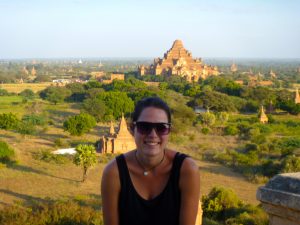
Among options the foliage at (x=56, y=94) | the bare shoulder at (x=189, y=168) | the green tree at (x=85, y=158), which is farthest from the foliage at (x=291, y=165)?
the foliage at (x=56, y=94)

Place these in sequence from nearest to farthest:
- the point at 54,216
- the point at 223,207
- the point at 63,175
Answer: the point at 54,216 < the point at 223,207 < the point at 63,175

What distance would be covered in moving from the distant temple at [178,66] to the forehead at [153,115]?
229 feet

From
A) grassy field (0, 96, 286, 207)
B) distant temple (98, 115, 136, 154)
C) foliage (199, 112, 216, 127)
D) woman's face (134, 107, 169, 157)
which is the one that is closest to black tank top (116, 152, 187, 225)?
woman's face (134, 107, 169, 157)

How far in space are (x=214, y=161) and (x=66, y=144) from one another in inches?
346

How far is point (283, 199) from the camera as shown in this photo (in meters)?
2.98

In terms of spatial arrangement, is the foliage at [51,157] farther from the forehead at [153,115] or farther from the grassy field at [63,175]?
the forehead at [153,115]

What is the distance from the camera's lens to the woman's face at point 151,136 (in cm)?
234

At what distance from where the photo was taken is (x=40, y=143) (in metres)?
25.7

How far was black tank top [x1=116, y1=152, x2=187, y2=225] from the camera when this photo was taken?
7.55 ft

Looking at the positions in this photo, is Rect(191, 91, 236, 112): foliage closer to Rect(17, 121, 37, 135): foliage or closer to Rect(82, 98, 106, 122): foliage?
Rect(82, 98, 106, 122): foliage

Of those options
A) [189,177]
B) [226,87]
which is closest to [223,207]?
[189,177]

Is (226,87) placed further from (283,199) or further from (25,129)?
(283,199)

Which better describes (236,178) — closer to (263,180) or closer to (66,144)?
(263,180)

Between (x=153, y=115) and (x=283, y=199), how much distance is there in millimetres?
1261
